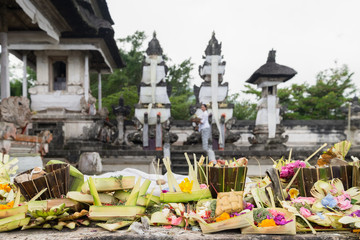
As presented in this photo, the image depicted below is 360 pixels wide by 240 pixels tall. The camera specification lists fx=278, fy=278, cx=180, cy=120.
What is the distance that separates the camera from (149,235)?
121cm

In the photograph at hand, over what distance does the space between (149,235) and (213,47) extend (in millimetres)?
9423

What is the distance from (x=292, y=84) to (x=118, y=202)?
16.6 meters

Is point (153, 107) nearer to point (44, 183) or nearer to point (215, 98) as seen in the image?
point (215, 98)

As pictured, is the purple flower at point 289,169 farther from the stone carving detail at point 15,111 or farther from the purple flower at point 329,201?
the stone carving detail at point 15,111

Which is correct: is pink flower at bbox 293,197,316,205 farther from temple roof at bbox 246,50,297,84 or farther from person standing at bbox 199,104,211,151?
temple roof at bbox 246,50,297,84

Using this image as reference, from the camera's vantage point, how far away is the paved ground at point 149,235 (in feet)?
3.95

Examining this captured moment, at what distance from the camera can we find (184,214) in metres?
1.35

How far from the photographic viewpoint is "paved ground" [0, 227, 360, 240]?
3.95ft

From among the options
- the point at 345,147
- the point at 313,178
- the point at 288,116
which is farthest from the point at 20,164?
the point at 288,116

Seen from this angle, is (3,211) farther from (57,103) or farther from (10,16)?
(57,103)

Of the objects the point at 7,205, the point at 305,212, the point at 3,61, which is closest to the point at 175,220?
the point at 305,212

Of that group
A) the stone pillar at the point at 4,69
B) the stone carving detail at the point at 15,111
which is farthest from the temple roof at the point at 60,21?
the stone carving detail at the point at 15,111

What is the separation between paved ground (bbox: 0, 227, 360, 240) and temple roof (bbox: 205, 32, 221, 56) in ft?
30.2

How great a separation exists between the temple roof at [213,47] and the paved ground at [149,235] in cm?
922
